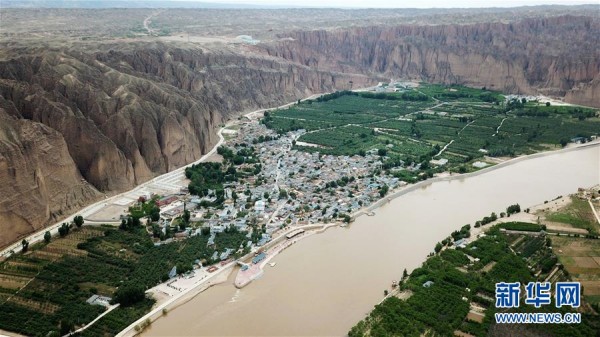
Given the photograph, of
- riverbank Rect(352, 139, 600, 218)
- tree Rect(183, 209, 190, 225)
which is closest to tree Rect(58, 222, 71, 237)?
tree Rect(183, 209, 190, 225)

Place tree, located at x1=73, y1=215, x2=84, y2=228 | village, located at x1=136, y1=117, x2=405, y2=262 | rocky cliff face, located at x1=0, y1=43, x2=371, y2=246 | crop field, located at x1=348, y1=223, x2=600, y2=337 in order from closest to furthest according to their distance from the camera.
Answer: crop field, located at x1=348, y1=223, x2=600, y2=337, tree, located at x1=73, y1=215, x2=84, y2=228, rocky cliff face, located at x1=0, y1=43, x2=371, y2=246, village, located at x1=136, y1=117, x2=405, y2=262

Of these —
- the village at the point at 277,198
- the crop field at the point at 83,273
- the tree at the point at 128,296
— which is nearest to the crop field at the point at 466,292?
A: the village at the point at 277,198

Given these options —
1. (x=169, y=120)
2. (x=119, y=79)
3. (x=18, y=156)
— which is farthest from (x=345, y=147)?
(x=18, y=156)

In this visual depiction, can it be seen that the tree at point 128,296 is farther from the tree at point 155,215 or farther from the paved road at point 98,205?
the tree at point 155,215

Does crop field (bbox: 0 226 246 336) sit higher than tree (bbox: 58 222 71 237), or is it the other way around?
tree (bbox: 58 222 71 237)

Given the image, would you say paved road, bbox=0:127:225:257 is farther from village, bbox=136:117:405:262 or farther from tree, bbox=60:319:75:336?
tree, bbox=60:319:75:336

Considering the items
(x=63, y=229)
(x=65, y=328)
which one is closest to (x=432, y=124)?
(x=63, y=229)

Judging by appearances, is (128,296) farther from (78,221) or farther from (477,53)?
(477,53)
